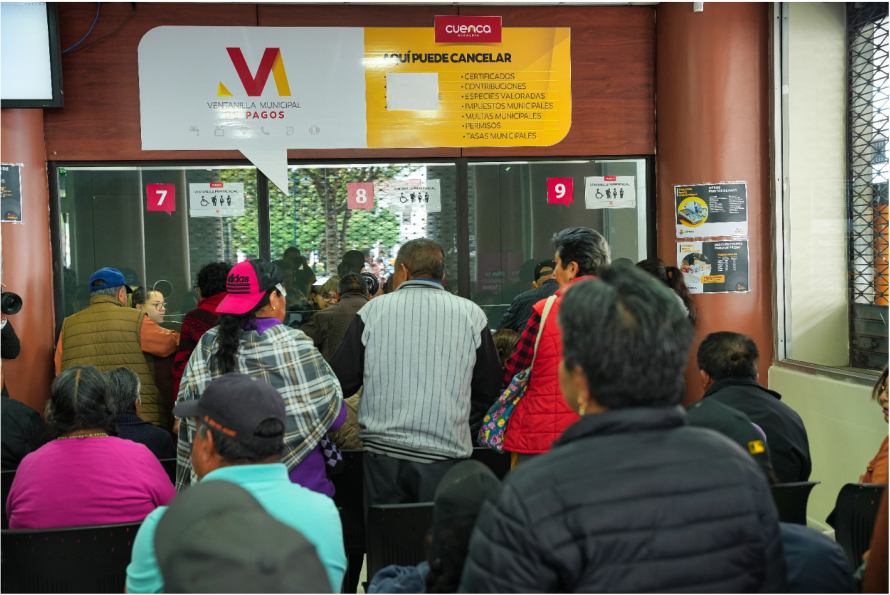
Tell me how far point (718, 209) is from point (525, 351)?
2339 millimetres

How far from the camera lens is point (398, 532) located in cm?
207

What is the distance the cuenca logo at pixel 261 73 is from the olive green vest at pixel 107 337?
1.47m

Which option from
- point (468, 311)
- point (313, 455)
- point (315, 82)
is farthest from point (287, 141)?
point (313, 455)

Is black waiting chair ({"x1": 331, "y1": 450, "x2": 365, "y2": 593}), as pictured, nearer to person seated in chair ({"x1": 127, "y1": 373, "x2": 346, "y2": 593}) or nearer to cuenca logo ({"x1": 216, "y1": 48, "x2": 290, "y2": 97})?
person seated in chair ({"x1": 127, "y1": 373, "x2": 346, "y2": 593})

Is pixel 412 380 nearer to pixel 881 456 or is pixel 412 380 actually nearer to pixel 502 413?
pixel 502 413

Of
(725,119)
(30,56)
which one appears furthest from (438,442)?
(30,56)

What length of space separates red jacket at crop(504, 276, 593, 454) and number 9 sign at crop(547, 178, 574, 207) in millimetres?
2204

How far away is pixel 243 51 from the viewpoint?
4.34 meters

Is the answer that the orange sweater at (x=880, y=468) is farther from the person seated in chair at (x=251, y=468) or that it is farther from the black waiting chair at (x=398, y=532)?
the person seated in chair at (x=251, y=468)

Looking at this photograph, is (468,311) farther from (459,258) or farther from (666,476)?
(459,258)

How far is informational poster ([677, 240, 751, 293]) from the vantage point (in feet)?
14.4

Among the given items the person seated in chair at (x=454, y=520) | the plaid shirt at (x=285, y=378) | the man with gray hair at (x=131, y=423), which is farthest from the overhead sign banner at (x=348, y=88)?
the person seated in chair at (x=454, y=520)

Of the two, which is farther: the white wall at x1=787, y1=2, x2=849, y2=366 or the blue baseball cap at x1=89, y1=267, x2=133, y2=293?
the white wall at x1=787, y1=2, x2=849, y2=366

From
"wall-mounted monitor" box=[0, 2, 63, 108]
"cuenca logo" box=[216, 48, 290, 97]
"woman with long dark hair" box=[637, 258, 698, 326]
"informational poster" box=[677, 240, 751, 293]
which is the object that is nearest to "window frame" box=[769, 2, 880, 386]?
"informational poster" box=[677, 240, 751, 293]
